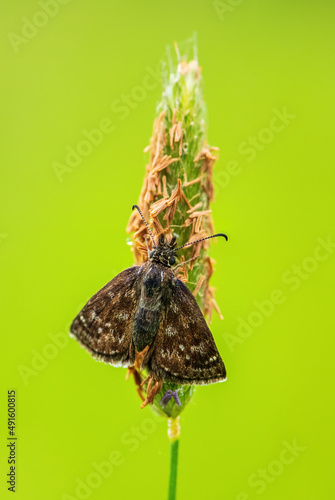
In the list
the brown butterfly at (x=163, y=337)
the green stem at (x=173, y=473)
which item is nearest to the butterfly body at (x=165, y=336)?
the brown butterfly at (x=163, y=337)

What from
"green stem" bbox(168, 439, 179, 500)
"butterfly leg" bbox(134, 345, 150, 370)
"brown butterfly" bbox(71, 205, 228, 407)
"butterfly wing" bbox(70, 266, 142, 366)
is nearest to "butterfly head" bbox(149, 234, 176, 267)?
"brown butterfly" bbox(71, 205, 228, 407)

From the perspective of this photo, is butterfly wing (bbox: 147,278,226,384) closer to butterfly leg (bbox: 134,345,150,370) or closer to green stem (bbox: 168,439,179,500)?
butterfly leg (bbox: 134,345,150,370)

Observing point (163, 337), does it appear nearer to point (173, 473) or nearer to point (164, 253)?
point (164, 253)

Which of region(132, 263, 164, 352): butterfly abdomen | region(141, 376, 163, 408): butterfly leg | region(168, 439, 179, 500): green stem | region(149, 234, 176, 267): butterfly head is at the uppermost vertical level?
region(149, 234, 176, 267): butterfly head

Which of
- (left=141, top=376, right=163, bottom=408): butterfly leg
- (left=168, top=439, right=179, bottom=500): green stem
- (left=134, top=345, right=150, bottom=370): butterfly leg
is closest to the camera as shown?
(left=168, top=439, right=179, bottom=500): green stem

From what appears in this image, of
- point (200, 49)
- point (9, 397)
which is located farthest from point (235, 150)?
point (9, 397)

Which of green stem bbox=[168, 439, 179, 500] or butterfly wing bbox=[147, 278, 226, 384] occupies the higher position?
butterfly wing bbox=[147, 278, 226, 384]

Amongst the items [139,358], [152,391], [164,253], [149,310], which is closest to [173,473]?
Result: [152,391]

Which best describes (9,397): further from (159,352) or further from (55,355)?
(159,352)

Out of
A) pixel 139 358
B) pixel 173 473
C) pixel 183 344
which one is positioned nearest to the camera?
pixel 173 473
